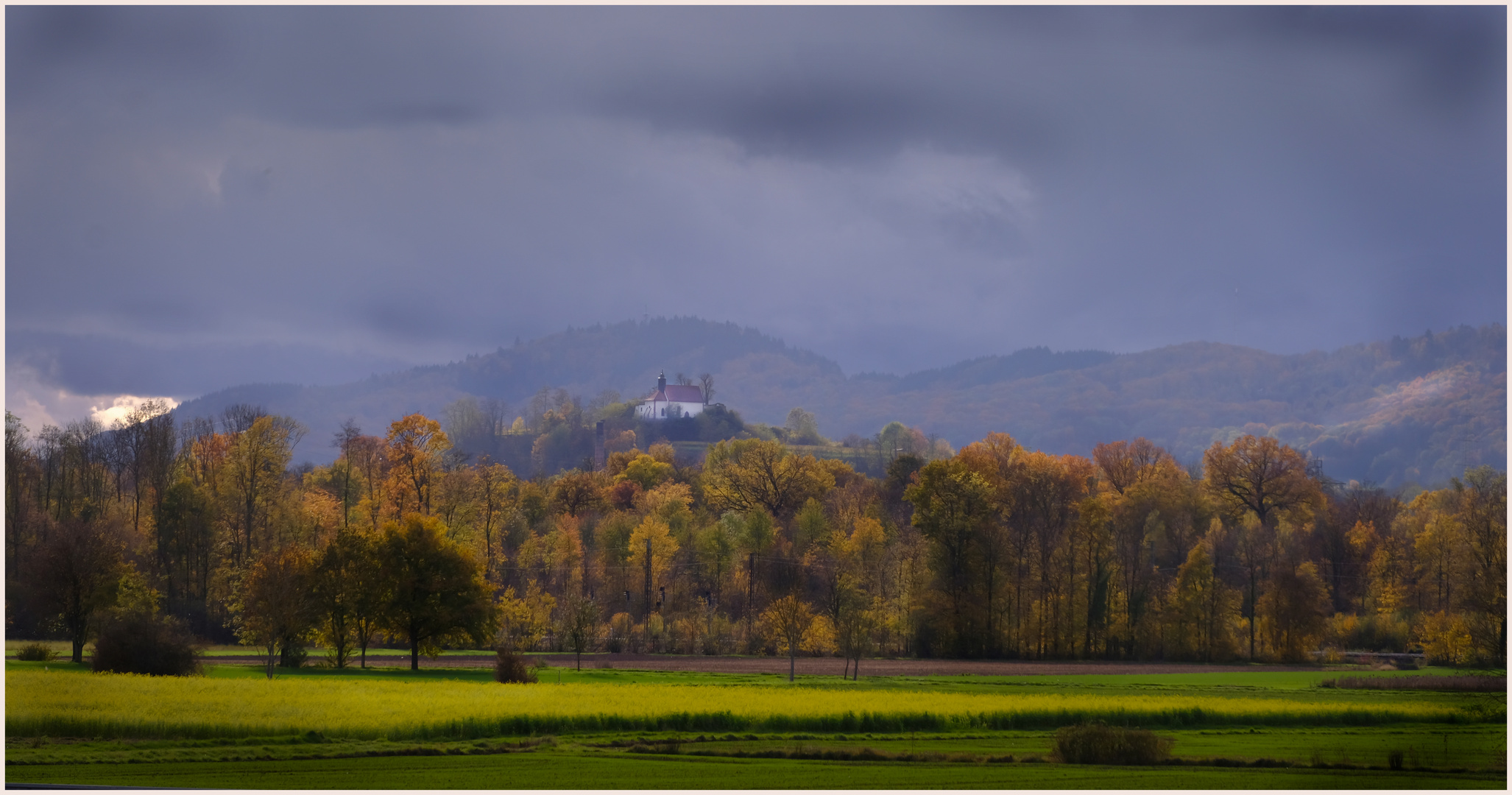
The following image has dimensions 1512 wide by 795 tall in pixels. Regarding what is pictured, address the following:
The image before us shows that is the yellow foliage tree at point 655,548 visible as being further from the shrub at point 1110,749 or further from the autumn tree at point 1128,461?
the shrub at point 1110,749

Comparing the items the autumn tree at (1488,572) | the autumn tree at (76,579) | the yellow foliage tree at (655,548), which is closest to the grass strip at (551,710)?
the autumn tree at (76,579)

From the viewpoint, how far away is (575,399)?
5930 inches

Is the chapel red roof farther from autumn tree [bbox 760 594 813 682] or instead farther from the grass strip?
the grass strip

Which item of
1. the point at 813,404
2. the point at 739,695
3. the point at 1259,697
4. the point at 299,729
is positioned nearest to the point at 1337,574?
the point at 1259,697

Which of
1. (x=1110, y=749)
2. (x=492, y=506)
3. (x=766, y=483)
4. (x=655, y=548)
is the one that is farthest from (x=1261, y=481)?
(x=1110, y=749)

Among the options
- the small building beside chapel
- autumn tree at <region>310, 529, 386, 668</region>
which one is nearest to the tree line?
autumn tree at <region>310, 529, 386, 668</region>

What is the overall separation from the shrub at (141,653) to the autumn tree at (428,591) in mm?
8315

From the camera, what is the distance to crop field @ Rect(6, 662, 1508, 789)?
23469 mm

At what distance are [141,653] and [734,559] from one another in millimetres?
36058

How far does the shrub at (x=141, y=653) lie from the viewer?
111 ft

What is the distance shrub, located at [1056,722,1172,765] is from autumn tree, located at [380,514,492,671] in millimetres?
24851

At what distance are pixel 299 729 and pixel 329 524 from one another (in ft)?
106

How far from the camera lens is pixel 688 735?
27.5 meters

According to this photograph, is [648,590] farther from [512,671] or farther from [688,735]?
[688,735]
